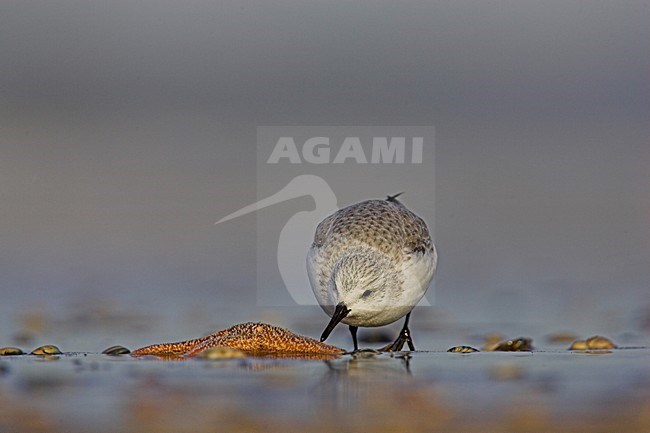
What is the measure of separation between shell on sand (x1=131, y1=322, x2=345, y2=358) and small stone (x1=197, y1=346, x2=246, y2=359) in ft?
0.26

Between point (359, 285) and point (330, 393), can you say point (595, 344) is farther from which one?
point (330, 393)

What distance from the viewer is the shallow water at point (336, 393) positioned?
4.64m

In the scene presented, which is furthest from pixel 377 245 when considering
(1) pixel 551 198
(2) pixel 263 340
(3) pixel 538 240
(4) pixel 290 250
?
(1) pixel 551 198

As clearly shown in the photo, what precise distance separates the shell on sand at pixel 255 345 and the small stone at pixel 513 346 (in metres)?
1.12

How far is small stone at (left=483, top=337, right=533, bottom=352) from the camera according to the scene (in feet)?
23.5

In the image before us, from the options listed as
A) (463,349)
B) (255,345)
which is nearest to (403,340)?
(463,349)

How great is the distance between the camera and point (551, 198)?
34.8 ft

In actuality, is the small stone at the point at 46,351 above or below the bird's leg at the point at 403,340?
below

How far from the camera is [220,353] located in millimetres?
6449

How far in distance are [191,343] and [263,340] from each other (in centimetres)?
44

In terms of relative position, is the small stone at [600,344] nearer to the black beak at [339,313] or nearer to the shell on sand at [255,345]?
the black beak at [339,313]

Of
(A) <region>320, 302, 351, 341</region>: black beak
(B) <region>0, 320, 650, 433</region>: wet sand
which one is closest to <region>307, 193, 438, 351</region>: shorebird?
(A) <region>320, 302, 351, 341</region>: black beak

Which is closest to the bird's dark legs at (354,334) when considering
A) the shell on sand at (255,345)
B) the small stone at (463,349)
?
the small stone at (463,349)

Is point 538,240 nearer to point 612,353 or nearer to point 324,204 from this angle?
point 324,204
